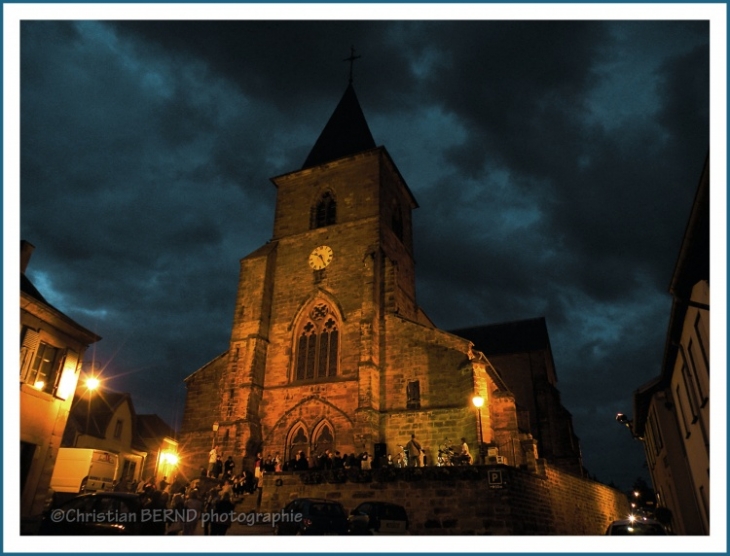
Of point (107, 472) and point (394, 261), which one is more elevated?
point (394, 261)

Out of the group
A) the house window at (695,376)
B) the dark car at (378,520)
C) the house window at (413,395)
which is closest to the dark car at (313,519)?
the dark car at (378,520)

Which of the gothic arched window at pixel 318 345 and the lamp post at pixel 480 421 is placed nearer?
the lamp post at pixel 480 421

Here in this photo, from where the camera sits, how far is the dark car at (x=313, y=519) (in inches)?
435

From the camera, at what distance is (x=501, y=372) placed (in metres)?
34.4

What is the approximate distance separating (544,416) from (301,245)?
19102 mm

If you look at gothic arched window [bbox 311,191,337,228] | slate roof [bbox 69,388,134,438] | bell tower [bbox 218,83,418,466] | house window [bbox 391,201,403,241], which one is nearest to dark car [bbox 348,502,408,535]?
bell tower [bbox 218,83,418,466]

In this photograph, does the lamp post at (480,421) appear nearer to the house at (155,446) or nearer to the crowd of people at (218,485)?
the crowd of people at (218,485)

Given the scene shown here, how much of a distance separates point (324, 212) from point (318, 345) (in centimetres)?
797

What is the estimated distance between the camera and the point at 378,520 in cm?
1200

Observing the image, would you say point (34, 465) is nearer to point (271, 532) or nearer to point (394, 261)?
point (271, 532)

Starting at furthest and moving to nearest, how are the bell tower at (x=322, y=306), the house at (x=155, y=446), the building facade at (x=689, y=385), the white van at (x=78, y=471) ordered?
the house at (x=155, y=446)
the bell tower at (x=322, y=306)
the white van at (x=78, y=471)
the building facade at (x=689, y=385)

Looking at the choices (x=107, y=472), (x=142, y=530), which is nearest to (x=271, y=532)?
(x=142, y=530)

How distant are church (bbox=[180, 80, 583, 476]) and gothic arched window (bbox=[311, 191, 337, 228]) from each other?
78mm

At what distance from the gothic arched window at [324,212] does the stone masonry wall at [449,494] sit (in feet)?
47.0
